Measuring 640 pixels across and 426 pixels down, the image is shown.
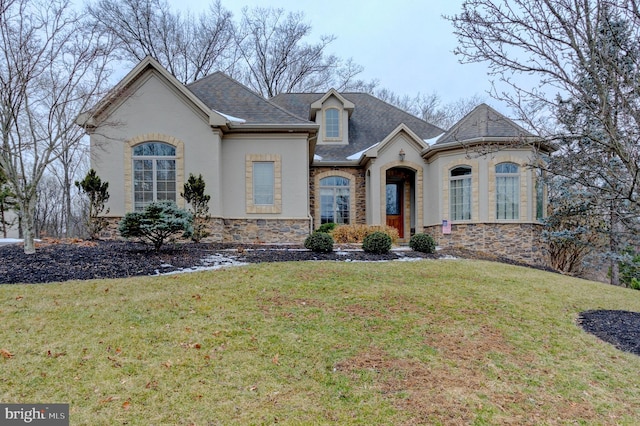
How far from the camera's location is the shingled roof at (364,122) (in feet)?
55.3

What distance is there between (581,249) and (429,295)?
9.14 meters

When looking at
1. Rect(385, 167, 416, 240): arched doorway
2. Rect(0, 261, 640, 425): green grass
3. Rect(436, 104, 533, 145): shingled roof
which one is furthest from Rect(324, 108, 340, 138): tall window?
Rect(0, 261, 640, 425): green grass

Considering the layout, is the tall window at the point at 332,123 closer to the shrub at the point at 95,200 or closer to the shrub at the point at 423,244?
the shrub at the point at 423,244

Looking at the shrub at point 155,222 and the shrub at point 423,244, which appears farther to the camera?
the shrub at point 423,244

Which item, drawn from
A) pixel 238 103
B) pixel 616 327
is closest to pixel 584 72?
pixel 616 327

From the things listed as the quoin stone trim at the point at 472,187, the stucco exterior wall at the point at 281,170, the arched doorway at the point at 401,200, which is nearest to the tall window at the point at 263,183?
the stucco exterior wall at the point at 281,170

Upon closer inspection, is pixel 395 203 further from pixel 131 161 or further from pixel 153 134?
pixel 131 161

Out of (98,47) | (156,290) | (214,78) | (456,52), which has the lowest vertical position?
(156,290)

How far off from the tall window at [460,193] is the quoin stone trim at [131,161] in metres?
9.50

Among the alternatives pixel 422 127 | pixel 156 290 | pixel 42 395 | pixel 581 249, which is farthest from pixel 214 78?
pixel 581 249

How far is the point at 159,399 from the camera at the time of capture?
123 inches

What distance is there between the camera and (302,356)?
13.0 feet

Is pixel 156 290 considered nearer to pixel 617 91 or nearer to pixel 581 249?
pixel 617 91

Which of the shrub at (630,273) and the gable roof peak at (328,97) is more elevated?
the gable roof peak at (328,97)
